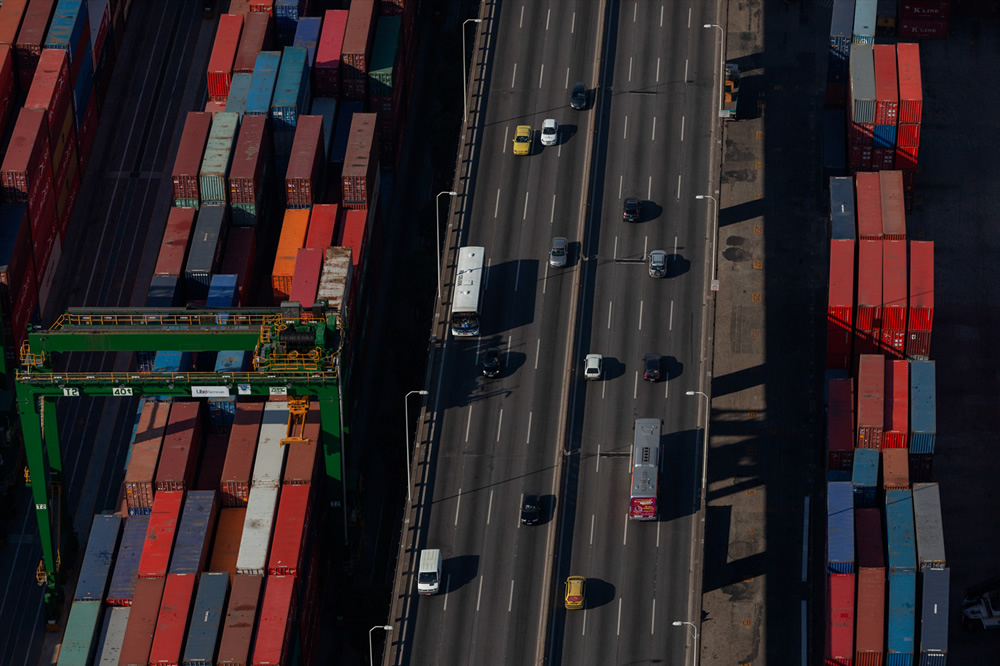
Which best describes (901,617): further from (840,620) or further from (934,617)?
(840,620)

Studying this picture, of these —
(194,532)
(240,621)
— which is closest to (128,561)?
(194,532)

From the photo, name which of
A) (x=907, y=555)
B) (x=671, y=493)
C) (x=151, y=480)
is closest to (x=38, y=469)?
(x=151, y=480)

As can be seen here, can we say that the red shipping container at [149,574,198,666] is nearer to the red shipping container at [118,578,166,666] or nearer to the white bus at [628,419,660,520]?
the red shipping container at [118,578,166,666]

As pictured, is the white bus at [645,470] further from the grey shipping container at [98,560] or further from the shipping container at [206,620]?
Answer: the grey shipping container at [98,560]

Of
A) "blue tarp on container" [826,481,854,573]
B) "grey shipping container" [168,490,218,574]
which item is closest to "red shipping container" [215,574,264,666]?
"grey shipping container" [168,490,218,574]

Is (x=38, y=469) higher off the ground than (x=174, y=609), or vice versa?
(x=38, y=469)

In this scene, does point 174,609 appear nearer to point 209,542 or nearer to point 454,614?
point 209,542
